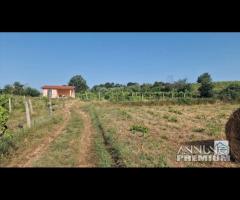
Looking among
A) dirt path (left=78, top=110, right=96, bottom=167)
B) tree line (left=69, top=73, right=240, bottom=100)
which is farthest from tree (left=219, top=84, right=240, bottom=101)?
dirt path (left=78, top=110, right=96, bottom=167)

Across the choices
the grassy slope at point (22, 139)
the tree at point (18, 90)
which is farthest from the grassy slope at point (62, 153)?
the tree at point (18, 90)

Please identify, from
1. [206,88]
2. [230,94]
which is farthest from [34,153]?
[206,88]

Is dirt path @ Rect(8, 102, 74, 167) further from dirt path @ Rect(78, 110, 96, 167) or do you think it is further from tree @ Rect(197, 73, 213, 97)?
tree @ Rect(197, 73, 213, 97)

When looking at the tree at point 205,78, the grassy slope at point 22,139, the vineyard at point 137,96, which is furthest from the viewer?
the tree at point 205,78

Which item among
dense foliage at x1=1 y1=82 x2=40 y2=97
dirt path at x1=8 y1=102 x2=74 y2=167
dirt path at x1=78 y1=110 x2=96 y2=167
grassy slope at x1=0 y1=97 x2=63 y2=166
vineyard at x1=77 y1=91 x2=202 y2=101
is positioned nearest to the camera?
dirt path at x1=78 y1=110 x2=96 y2=167

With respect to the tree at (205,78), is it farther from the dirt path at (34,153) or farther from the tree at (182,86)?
the dirt path at (34,153)

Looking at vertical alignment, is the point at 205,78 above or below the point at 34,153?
above

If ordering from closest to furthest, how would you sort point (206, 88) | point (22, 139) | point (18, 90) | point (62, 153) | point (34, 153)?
point (62, 153) < point (34, 153) < point (22, 139) < point (18, 90) < point (206, 88)

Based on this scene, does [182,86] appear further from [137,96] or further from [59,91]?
[59,91]

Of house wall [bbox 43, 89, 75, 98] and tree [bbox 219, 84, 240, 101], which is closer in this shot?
house wall [bbox 43, 89, 75, 98]

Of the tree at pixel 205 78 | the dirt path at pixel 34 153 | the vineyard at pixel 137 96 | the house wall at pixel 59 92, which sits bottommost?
the dirt path at pixel 34 153
